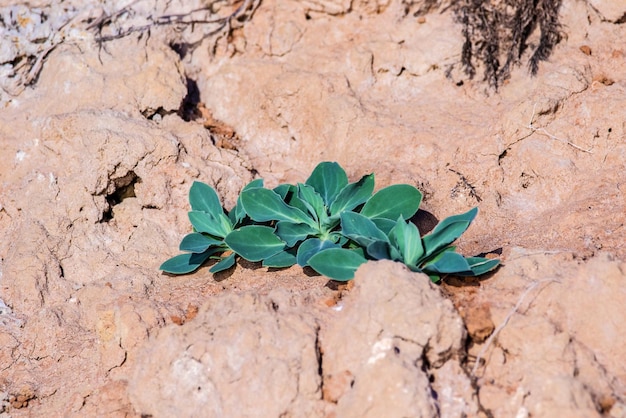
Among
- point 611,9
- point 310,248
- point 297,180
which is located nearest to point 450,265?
point 310,248

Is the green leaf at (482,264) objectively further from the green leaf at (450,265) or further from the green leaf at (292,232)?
the green leaf at (292,232)

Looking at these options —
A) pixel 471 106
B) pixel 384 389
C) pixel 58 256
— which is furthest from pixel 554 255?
pixel 58 256

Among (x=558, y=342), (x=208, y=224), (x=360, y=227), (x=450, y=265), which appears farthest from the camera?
(x=208, y=224)

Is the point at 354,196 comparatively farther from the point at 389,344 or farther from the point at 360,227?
the point at 389,344

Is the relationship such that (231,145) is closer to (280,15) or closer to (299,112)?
(299,112)

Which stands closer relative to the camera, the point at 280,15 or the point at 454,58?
the point at 454,58

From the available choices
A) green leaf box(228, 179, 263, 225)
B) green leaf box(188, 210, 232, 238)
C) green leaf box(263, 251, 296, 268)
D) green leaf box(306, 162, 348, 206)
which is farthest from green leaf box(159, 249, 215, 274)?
green leaf box(306, 162, 348, 206)

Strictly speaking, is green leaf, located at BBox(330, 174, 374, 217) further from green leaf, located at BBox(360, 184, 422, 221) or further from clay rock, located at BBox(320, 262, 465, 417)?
clay rock, located at BBox(320, 262, 465, 417)
